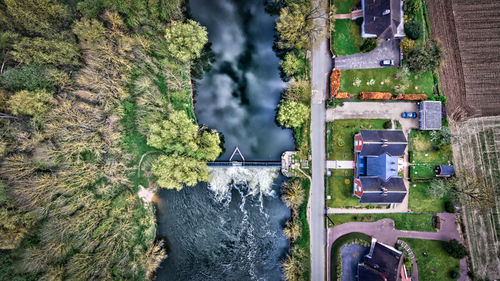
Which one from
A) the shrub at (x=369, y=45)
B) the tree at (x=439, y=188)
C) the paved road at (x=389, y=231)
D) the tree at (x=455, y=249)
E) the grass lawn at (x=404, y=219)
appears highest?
the shrub at (x=369, y=45)

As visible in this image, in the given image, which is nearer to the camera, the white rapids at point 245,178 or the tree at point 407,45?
the tree at point 407,45

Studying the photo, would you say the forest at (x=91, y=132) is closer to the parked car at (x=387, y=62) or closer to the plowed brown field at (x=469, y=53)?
the parked car at (x=387, y=62)

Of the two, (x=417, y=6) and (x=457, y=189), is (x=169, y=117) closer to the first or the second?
(x=417, y=6)

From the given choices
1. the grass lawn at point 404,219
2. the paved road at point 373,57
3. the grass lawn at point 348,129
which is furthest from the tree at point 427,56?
the grass lawn at point 404,219

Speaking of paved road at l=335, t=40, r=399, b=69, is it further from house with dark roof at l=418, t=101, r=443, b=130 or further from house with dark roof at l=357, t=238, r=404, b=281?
house with dark roof at l=357, t=238, r=404, b=281

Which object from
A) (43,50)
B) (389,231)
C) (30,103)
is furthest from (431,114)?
(30,103)

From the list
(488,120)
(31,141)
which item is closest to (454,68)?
(488,120)

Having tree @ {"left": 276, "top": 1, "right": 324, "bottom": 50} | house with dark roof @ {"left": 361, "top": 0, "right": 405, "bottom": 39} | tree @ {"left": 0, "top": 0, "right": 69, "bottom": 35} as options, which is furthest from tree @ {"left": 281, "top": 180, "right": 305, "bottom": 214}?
tree @ {"left": 0, "top": 0, "right": 69, "bottom": 35}
